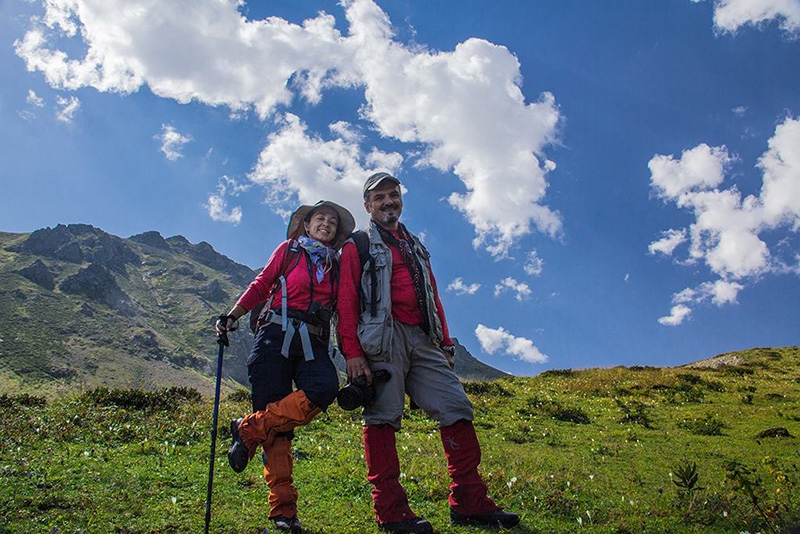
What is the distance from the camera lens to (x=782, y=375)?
26078mm

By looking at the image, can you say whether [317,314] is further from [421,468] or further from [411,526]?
[421,468]

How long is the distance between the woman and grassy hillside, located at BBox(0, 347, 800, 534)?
0.64m

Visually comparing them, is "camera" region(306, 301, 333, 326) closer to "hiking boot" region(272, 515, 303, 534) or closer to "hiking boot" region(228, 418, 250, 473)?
"hiking boot" region(228, 418, 250, 473)

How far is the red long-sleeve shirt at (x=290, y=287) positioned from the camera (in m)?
5.94

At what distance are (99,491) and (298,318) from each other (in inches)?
121

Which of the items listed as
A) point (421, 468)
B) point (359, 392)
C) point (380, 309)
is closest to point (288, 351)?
point (359, 392)

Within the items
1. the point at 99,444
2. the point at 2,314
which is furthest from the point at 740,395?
the point at 2,314

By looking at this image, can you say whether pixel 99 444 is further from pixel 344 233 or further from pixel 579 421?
pixel 579 421

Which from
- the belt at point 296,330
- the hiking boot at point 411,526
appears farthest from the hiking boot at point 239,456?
the hiking boot at point 411,526

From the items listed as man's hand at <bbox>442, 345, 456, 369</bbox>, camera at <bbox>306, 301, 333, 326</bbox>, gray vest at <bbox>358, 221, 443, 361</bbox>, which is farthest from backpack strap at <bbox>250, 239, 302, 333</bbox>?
man's hand at <bbox>442, 345, 456, 369</bbox>

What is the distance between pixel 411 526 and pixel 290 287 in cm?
272

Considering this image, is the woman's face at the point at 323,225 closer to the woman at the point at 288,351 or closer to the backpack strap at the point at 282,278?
the woman at the point at 288,351

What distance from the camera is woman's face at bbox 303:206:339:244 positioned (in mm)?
6496

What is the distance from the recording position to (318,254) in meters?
6.21
